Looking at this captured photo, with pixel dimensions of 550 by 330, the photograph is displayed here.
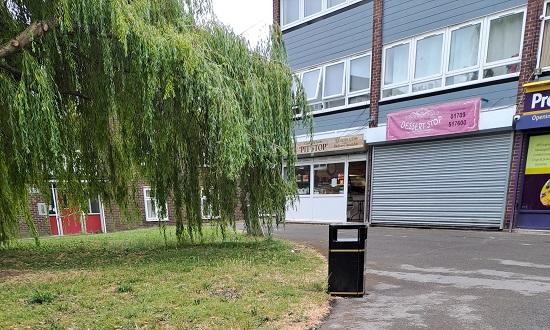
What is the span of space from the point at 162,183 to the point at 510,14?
997 centimetres

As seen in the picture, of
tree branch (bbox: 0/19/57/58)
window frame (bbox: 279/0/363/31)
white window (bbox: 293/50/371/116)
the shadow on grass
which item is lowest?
the shadow on grass

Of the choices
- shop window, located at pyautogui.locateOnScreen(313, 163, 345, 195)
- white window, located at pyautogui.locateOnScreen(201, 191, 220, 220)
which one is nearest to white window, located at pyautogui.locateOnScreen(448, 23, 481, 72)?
shop window, located at pyautogui.locateOnScreen(313, 163, 345, 195)

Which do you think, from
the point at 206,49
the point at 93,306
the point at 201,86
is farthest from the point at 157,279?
the point at 206,49

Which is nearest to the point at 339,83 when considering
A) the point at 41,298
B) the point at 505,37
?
the point at 505,37

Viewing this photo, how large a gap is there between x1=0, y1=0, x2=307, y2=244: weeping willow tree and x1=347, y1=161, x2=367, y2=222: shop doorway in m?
5.81

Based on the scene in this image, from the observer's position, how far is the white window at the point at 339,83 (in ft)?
40.9

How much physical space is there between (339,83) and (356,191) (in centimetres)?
423

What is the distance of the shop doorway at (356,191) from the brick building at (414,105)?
0.04 metres

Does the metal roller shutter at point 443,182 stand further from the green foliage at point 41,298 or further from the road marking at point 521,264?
the green foliage at point 41,298

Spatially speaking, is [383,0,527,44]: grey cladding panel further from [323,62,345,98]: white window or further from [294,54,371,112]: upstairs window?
[323,62,345,98]: white window

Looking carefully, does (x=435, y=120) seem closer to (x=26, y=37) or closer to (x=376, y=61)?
(x=376, y=61)

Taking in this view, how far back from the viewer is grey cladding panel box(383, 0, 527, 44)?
9578mm

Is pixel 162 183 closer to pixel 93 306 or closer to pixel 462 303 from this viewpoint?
pixel 93 306

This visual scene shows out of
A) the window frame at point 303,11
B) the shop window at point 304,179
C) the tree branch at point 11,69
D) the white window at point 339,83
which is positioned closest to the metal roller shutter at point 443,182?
the white window at point 339,83
